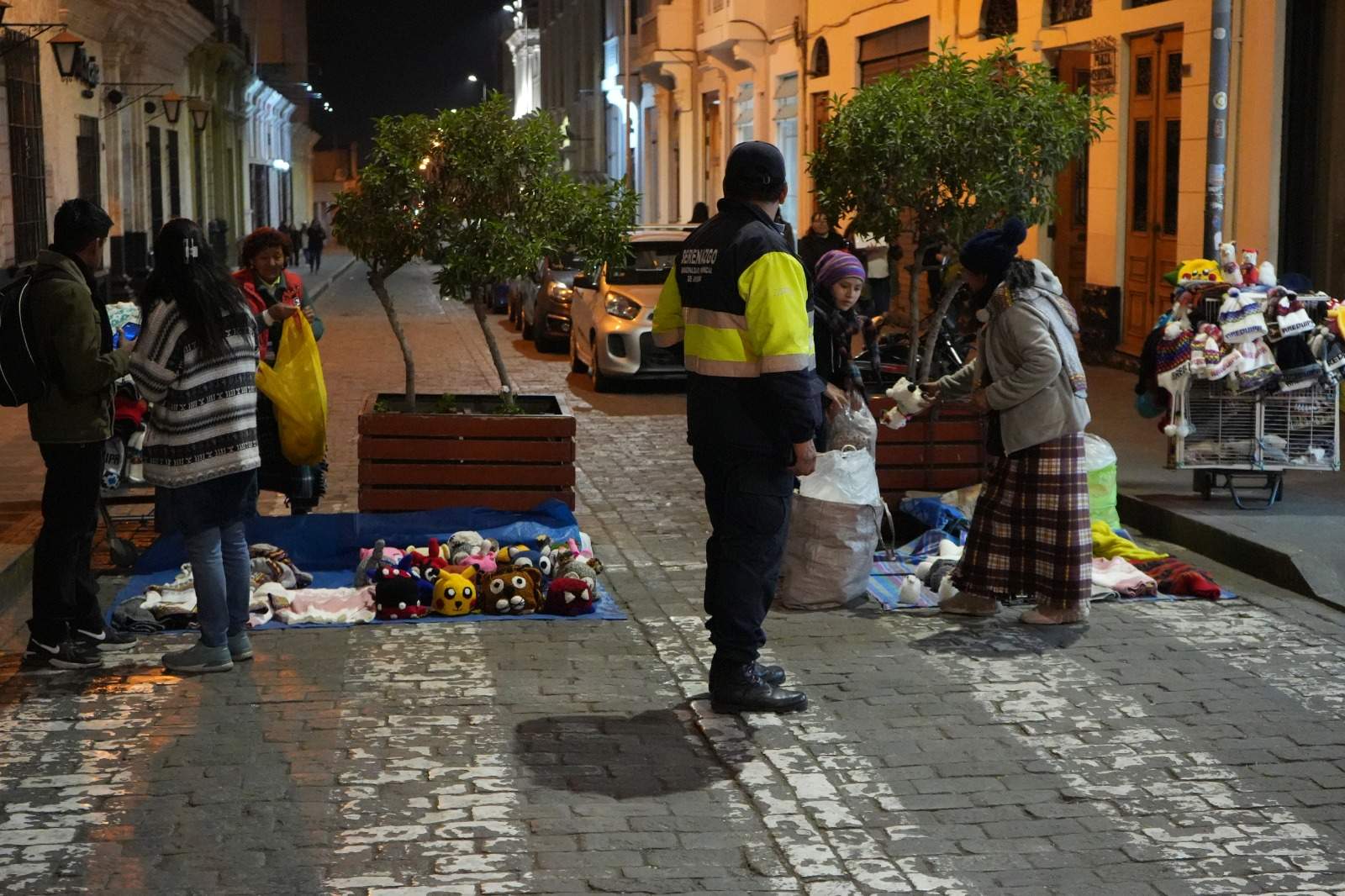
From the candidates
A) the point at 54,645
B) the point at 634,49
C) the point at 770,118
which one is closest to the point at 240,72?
the point at 634,49

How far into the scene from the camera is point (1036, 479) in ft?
25.4

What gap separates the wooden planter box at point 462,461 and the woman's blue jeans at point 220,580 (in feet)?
7.54

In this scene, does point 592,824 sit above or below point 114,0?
below

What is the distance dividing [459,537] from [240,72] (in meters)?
40.9

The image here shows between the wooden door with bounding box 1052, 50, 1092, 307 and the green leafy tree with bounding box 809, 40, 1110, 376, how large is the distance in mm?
9075

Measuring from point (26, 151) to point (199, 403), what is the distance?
14808 millimetres

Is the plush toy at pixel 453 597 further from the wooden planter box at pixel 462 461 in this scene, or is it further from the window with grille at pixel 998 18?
the window with grille at pixel 998 18

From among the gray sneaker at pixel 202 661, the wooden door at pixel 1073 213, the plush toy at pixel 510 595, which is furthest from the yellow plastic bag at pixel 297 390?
the wooden door at pixel 1073 213

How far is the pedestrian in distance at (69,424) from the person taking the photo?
22.9 ft

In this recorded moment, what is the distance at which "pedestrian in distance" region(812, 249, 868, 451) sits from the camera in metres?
8.22

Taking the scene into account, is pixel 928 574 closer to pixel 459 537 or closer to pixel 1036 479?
pixel 1036 479

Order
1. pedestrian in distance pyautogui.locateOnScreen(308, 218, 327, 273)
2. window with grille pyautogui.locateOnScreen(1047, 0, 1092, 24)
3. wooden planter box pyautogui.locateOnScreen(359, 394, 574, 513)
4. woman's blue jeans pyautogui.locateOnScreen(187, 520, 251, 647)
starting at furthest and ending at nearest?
1. pedestrian in distance pyautogui.locateOnScreen(308, 218, 327, 273)
2. window with grille pyautogui.locateOnScreen(1047, 0, 1092, 24)
3. wooden planter box pyautogui.locateOnScreen(359, 394, 574, 513)
4. woman's blue jeans pyautogui.locateOnScreen(187, 520, 251, 647)

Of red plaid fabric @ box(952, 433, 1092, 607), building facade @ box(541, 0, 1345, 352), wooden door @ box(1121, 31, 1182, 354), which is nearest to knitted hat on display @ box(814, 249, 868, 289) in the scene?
red plaid fabric @ box(952, 433, 1092, 607)

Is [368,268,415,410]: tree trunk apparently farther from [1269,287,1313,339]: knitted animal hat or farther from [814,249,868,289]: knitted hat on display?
[1269,287,1313,339]: knitted animal hat
